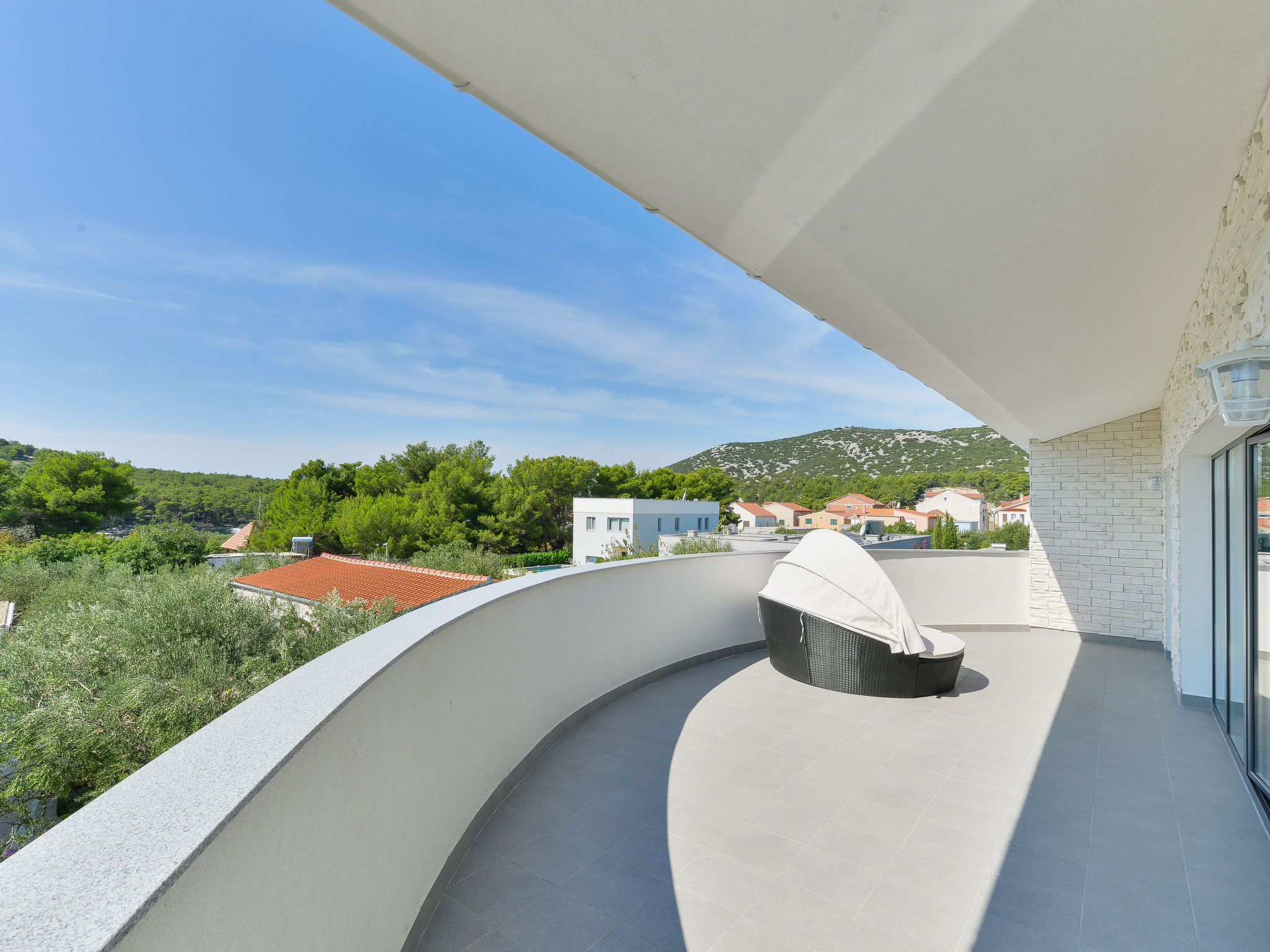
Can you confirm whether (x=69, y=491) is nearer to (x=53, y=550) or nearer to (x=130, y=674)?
(x=53, y=550)

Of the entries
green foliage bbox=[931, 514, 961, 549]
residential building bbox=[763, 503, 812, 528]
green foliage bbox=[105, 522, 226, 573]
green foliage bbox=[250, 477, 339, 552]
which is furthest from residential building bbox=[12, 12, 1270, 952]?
residential building bbox=[763, 503, 812, 528]

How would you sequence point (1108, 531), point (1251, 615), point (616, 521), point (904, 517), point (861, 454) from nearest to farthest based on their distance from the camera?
1. point (1251, 615)
2. point (1108, 531)
3. point (616, 521)
4. point (904, 517)
5. point (861, 454)

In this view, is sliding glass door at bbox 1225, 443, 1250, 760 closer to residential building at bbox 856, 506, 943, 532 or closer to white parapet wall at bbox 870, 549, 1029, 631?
Answer: white parapet wall at bbox 870, 549, 1029, 631

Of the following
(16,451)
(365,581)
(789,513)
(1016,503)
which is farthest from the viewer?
(789,513)

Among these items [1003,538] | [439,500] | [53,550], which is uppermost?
[439,500]

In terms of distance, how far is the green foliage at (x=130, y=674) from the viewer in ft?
15.2

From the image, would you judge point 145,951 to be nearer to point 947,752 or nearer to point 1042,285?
point 1042,285

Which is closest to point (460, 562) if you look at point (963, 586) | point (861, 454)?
point (963, 586)

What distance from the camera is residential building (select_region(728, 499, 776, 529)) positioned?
5503 cm

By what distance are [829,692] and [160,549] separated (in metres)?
29.5

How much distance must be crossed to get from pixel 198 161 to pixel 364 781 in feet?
176

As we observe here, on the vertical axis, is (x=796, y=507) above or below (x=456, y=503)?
above

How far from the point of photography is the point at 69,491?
38562mm

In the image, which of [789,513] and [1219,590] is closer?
[1219,590]
